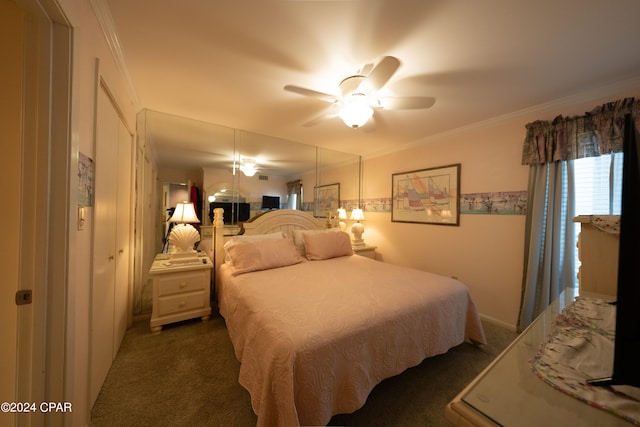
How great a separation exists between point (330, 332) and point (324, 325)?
0.05 metres

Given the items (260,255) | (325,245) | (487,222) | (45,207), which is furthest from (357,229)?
(45,207)

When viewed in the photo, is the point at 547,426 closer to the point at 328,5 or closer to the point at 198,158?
the point at 328,5

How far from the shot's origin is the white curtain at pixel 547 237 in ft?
6.66

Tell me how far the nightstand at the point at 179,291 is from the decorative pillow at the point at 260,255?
1.36ft

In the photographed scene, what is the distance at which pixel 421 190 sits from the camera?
3.19 metres

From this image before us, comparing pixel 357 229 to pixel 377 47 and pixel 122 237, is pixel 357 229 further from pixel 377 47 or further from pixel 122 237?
pixel 122 237

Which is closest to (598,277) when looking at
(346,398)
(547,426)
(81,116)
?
(547,426)

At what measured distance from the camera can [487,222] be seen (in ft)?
8.40

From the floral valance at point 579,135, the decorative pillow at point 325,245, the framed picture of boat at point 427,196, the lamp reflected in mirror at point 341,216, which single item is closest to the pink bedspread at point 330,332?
the decorative pillow at point 325,245

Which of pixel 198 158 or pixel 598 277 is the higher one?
pixel 198 158

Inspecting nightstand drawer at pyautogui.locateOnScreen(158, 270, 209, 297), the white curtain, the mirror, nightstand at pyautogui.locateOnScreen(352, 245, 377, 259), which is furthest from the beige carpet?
nightstand at pyautogui.locateOnScreen(352, 245, 377, 259)

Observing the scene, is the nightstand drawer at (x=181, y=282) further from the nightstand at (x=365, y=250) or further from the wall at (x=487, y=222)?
the wall at (x=487, y=222)

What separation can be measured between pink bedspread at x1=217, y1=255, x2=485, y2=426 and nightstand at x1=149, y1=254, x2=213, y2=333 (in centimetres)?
47

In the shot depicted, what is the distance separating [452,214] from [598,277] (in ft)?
5.30
